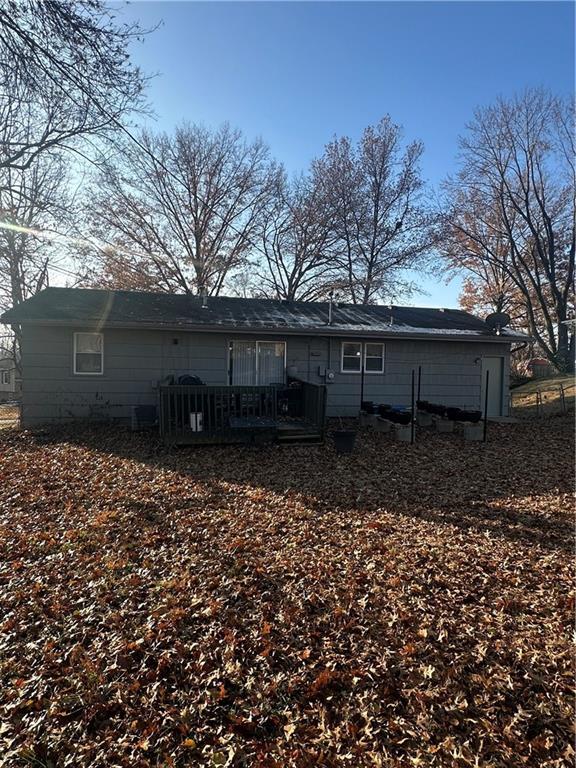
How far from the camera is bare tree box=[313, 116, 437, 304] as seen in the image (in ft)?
72.2

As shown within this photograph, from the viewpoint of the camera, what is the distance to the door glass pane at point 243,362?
1120 cm

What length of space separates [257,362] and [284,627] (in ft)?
29.1

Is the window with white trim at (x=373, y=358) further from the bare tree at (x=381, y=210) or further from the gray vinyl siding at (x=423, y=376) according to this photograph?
the bare tree at (x=381, y=210)

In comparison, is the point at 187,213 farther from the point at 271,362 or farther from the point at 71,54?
the point at 71,54

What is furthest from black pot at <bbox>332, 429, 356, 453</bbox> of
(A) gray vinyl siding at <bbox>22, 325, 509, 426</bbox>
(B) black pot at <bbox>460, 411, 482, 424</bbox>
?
(A) gray vinyl siding at <bbox>22, 325, 509, 426</bbox>

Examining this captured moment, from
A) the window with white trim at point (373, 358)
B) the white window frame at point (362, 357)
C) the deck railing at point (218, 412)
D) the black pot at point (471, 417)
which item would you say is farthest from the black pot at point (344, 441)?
the window with white trim at point (373, 358)

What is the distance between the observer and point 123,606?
306 centimetres

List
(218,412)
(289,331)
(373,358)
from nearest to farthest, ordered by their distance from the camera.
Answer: (218,412), (289,331), (373,358)

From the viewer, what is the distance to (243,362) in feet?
37.0

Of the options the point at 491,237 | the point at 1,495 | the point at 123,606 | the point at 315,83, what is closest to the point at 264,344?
the point at 315,83

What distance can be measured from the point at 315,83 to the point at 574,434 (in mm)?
10026

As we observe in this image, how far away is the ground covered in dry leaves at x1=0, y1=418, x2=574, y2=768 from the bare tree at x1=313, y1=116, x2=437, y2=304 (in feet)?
58.8

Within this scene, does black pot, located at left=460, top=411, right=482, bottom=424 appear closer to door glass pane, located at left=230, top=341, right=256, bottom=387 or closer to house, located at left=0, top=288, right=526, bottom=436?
house, located at left=0, top=288, right=526, bottom=436

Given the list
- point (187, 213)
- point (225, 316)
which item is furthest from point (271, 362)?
point (187, 213)
